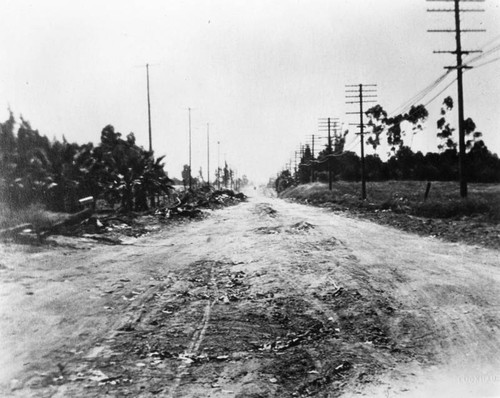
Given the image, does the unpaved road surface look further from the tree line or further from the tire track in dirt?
the tree line

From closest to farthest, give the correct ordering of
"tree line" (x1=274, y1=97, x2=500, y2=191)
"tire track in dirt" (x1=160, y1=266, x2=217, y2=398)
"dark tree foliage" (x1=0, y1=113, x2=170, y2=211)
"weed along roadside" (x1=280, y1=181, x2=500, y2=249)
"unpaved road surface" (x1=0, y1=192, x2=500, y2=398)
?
"tire track in dirt" (x1=160, y1=266, x2=217, y2=398)
"unpaved road surface" (x1=0, y1=192, x2=500, y2=398)
"weed along roadside" (x1=280, y1=181, x2=500, y2=249)
"dark tree foliage" (x1=0, y1=113, x2=170, y2=211)
"tree line" (x1=274, y1=97, x2=500, y2=191)

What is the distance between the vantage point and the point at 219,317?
6293 millimetres

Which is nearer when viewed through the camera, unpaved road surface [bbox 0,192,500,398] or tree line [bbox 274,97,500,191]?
unpaved road surface [bbox 0,192,500,398]

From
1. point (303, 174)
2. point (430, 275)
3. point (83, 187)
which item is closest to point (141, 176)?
point (83, 187)

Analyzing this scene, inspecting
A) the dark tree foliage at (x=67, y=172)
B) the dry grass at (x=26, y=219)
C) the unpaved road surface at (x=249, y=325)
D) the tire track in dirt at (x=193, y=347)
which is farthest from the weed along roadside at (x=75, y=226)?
the tire track in dirt at (x=193, y=347)

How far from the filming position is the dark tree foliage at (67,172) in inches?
729

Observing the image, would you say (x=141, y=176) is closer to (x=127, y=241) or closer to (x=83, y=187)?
(x=83, y=187)

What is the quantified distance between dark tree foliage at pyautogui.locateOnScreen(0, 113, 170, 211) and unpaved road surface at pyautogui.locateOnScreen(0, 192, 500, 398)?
9.34m

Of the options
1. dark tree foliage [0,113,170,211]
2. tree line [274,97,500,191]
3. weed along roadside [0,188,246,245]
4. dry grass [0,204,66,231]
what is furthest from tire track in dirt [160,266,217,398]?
→ tree line [274,97,500,191]

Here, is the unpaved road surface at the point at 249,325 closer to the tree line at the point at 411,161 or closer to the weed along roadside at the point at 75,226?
the weed along roadside at the point at 75,226

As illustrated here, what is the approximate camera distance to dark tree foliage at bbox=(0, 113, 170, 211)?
1852 centimetres

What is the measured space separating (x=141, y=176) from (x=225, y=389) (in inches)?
852

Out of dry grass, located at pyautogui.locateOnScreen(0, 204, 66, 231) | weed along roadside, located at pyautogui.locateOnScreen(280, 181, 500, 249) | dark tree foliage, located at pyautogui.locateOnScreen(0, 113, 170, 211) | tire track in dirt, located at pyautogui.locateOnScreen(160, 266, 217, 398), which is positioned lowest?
tire track in dirt, located at pyautogui.locateOnScreen(160, 266, 217, 398)

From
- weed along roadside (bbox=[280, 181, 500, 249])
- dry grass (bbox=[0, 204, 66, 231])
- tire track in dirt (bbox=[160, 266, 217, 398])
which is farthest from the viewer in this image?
weed along roadside (bbox=[280, 181, 500, 249])
